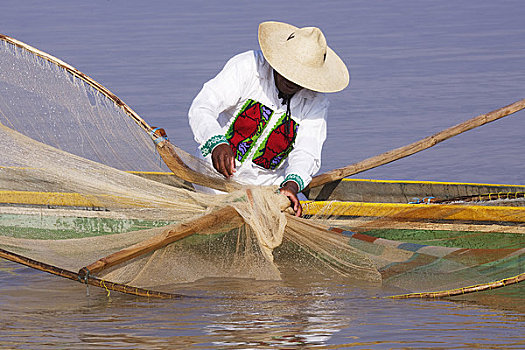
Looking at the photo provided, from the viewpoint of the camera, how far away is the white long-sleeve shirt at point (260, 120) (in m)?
5.08

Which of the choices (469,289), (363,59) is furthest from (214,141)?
(363,59)

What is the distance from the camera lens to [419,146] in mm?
5363

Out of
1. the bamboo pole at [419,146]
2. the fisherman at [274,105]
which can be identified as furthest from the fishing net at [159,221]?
the bamboo pole at [419,146]

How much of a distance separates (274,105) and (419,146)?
0.83 metres

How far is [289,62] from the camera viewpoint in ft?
16.5

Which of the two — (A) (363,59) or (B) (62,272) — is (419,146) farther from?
(A) (363,59)

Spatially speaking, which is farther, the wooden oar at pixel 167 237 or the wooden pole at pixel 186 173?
the wooden pole at pixel 186 173

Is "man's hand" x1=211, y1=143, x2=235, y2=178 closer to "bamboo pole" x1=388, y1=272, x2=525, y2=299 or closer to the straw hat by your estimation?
the straw hat

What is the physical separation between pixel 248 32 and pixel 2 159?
381 inches

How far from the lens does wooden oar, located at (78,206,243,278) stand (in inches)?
167

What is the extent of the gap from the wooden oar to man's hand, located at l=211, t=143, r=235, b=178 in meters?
0.26

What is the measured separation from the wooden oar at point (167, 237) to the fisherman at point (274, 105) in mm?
442

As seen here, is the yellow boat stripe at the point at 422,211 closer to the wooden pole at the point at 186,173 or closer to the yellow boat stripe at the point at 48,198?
the wooden pole at the point at 186,173

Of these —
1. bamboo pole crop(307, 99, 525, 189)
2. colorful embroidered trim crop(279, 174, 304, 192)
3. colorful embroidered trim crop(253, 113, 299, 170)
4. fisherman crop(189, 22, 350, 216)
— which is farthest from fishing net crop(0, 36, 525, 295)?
bamboo pole crop(307, 99, 525, 189)
